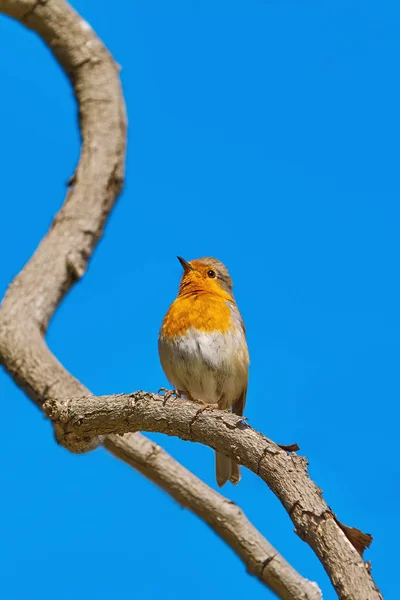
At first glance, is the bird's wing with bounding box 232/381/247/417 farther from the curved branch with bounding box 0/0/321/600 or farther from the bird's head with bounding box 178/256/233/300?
the bird's head with bounding box 178/256/233/300

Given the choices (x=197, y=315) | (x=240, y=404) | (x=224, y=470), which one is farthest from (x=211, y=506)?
(x=197, y=315)

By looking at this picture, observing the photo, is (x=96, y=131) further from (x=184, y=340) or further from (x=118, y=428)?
(x=118, y=428)

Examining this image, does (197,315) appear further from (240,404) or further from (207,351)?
(240,404)

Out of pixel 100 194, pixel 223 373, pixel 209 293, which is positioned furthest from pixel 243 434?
pixel 100 194

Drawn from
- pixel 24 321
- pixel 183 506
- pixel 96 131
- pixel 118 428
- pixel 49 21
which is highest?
pixel 49 21

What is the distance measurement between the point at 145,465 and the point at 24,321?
5.51 feet

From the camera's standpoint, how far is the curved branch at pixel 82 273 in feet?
23.3

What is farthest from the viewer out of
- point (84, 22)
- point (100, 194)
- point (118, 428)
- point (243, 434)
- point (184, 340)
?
point (84, 22)

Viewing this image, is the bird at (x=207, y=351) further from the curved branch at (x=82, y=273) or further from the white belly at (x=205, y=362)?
the curved branch at (x=82, y=273)

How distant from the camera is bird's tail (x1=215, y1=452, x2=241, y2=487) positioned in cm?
695

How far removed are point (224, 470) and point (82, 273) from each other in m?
2.35

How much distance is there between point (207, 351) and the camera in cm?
Result: 659

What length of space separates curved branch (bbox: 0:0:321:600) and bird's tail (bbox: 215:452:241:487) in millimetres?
395

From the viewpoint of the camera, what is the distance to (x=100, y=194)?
8242mm
